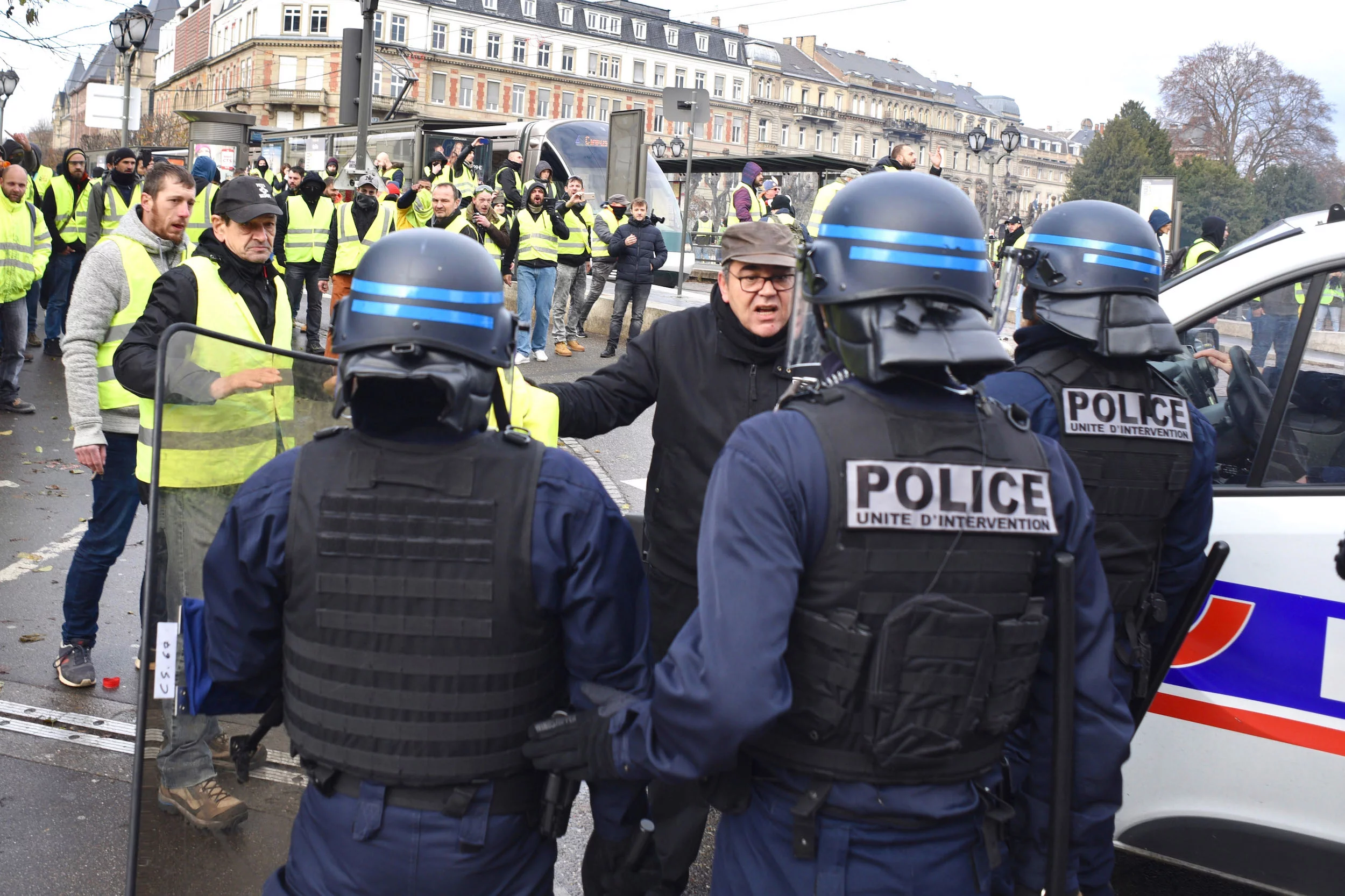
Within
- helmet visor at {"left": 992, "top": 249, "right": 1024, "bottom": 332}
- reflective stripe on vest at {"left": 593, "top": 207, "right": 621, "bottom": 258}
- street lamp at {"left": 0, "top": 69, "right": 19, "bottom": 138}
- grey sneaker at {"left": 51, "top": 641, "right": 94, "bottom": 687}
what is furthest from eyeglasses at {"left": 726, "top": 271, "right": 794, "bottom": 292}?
street lamp at {"left": 0, "top": 69, "right": 19, "bottom": 138}

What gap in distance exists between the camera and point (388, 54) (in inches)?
3164

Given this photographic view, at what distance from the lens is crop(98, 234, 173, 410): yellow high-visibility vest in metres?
4.66

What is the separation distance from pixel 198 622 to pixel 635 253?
1256cm

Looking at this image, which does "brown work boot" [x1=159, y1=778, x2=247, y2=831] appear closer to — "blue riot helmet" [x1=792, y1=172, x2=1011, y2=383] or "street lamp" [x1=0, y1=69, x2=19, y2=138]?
"blue riot helmet" [x1=792, y1=172, x2=1011, y2=383]

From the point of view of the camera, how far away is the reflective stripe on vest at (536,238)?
44.2 ft

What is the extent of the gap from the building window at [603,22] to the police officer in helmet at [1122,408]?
98068 mm

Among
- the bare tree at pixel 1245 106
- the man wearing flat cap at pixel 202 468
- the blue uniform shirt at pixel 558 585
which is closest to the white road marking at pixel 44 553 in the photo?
the man wearing flat cap at pixel 202 468

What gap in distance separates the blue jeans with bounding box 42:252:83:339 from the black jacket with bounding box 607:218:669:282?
5957 millimetres

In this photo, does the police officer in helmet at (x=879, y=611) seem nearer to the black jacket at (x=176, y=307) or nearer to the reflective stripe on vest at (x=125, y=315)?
the black jacket at (x=176, y=307)

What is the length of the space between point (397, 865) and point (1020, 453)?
1.28 meters

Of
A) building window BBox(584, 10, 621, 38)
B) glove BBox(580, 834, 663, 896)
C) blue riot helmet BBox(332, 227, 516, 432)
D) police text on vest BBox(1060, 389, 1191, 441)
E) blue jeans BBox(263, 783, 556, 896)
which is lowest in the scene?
glove BBox(580, 834, 663, 896)

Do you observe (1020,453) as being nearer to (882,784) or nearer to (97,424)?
(882,784)

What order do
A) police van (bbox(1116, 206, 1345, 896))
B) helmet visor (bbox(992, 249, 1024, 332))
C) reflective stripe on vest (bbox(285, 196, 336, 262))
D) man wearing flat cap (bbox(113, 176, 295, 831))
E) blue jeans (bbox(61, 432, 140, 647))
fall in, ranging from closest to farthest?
man wearing flat cap (bbox(113, 176, 295, 831)), police van (bbox(1116, 206, 1345, 896)), helmet visor (bbox(992, 249, 1024, 332)), blue jeans (bbox(61, 432, 140, 647)), reflective stripe on vest (bbox(285, 196, 336, 262))

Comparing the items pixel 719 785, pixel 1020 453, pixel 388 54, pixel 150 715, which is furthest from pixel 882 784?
pixel 388 54
